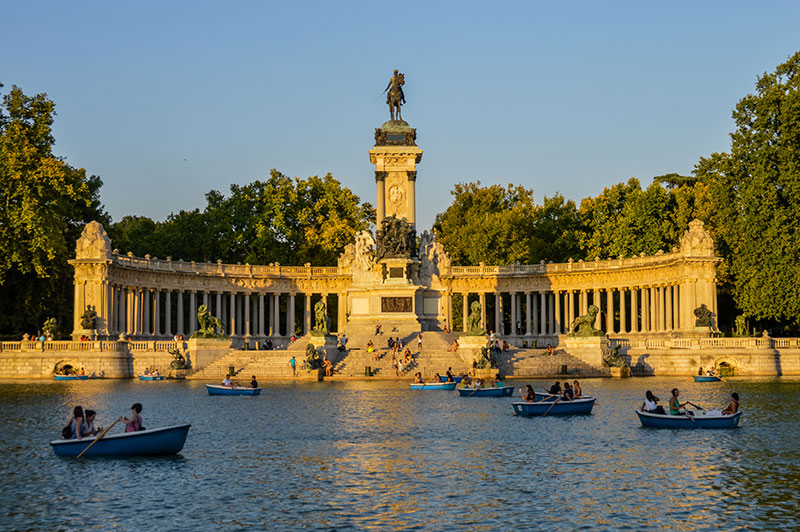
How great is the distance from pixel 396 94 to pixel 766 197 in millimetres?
29967

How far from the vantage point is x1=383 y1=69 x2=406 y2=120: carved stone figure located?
81.1 metres

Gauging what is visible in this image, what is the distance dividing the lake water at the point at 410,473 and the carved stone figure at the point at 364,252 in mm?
39607

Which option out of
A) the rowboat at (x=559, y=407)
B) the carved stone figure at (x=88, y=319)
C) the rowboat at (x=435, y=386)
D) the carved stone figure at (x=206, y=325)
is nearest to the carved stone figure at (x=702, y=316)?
the rowboat at (x=435, y=386)

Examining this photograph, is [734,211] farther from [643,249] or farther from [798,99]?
[643,249]

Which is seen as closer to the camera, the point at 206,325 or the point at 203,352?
the point at 203,352

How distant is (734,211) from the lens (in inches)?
2867

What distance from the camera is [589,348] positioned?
63.7 meters

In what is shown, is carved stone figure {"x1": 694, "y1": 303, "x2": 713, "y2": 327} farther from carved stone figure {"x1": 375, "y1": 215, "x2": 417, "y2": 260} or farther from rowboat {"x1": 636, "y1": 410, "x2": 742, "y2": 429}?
rowboat {"x1": 636, "y1": 410, "x2": 742, "y2": 429}

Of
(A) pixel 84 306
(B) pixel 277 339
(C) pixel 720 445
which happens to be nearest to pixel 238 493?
(C) pixel 720 445

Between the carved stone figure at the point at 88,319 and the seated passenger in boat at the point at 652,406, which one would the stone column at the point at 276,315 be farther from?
the seated passenger in boat at the point at 652,406

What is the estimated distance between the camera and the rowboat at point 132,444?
25734 mm

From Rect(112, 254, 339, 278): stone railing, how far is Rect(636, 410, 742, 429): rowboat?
53.7 meters

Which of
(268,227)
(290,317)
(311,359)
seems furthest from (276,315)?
(311,359)

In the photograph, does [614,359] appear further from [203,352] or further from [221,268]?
[221,268]
